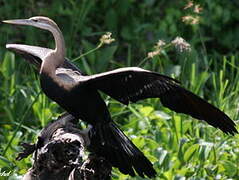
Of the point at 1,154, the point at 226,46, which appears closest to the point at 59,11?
the point at 226,46

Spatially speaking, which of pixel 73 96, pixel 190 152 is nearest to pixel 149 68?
pixel 190 152

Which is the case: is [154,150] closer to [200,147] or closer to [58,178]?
[200,147]

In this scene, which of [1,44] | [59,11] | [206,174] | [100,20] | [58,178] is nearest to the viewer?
[58,178]

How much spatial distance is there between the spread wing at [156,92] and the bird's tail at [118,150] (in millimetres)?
157

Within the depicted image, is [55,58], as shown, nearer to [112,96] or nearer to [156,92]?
[112,96]

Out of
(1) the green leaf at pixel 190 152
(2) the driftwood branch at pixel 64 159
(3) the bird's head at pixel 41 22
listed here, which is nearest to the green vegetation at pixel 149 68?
(1) the green leaf at pixel 190 152

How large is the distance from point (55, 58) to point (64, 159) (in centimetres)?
45

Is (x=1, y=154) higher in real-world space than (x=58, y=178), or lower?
lower

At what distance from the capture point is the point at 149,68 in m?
5.28

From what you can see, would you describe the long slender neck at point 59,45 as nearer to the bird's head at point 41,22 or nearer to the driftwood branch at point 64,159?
the bird's head at point 41,22

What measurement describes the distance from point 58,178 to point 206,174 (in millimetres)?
1157

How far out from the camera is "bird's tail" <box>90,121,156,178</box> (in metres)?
3.20

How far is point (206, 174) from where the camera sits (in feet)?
13.3

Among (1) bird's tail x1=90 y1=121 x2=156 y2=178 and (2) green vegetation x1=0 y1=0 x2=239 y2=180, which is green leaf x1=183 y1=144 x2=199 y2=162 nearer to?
(2) green vegetation x1=0 y1=0 x2=239 y2=180
